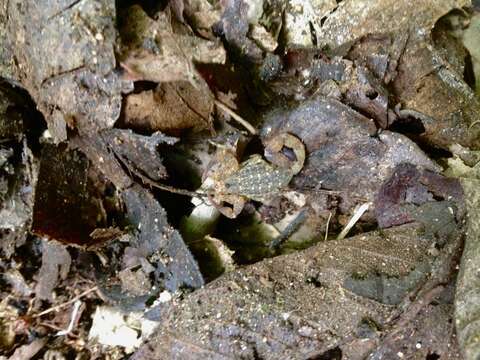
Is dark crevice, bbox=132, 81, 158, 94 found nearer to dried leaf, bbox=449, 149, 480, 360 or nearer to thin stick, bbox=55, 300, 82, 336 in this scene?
thin stick, bbox=55, 300, 82, 336

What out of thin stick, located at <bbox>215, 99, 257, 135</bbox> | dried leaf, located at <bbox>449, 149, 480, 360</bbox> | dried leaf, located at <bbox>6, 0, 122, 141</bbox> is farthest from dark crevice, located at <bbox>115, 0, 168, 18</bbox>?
dried leaf, located at <bbox>449, 149, 480, 360</bbox>

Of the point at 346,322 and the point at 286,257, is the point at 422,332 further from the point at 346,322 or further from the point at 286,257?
the point at 286,257

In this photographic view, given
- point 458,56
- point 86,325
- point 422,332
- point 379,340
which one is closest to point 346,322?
point 379,340

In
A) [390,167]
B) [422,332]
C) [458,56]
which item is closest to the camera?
[422,332]

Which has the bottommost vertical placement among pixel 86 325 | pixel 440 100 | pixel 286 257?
pixel 86 325

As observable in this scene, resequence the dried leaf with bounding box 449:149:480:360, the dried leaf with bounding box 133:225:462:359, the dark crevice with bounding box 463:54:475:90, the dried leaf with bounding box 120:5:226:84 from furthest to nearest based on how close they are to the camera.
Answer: the dark crevice with bounding box 463:54:475:90, the dried leaf with bounding box 120:5:226:84, the dried leaf with bounding box 133:225:462:359, the dried leaf with bounding box 449:149:480:360

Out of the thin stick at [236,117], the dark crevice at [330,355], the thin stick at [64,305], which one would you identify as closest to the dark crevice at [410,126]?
the thin stick at [236,117]

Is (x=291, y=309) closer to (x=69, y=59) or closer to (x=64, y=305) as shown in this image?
(x=64, y=305)

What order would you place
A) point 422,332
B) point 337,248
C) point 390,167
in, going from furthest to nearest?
point 390,167
point 337,248
point 422,332
